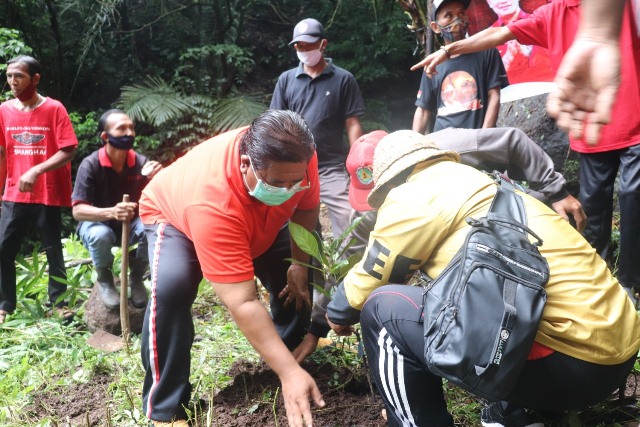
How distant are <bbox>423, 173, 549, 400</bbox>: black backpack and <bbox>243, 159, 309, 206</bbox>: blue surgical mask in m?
0.81

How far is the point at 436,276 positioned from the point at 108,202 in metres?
3.04

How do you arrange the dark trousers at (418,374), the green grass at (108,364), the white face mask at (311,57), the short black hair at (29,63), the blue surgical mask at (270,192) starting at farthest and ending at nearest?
the white face mask at (311,57) < the short black hair at (29,63) < the green grass at (108,364) < the blue surgical mask at (270,192) < the dark trousers at (418,374)

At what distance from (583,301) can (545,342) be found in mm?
166

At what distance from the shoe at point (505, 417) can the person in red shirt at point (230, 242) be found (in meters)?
0.73

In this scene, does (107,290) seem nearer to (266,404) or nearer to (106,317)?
(106,317)

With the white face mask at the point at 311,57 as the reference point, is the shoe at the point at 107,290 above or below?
below

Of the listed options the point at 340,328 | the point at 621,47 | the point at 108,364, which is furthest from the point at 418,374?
the point at 108,364

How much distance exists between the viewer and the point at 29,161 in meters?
4.43

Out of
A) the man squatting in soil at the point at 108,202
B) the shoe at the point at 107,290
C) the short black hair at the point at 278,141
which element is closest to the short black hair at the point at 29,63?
the man squatting in soil at the point at 108,202

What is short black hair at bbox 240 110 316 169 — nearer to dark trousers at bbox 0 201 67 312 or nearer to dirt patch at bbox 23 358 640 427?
dirt patch at bbox 23 358 640 427

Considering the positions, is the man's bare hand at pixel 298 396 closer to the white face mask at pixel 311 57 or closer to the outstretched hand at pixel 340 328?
the outstretched hand at pixel 340 328

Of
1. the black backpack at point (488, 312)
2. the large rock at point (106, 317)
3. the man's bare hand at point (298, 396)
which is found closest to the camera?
the black backpack at point (488, 312)

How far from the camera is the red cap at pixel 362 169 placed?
2.83 m

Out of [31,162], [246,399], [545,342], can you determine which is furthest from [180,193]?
[31,162]
